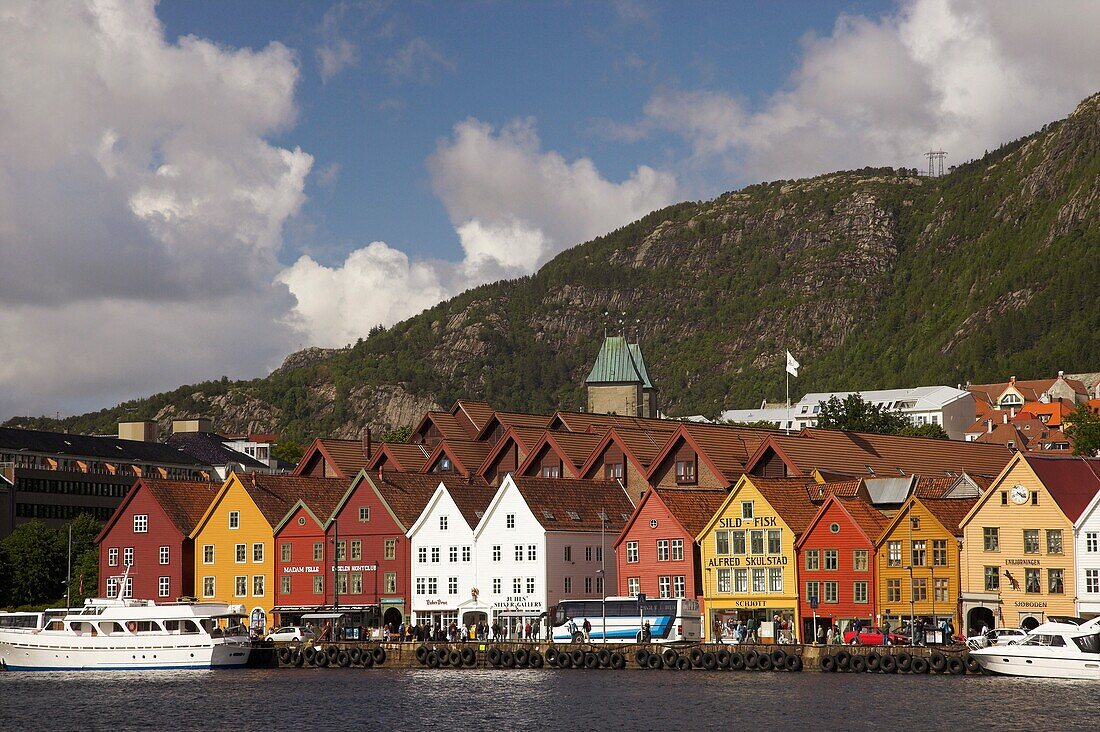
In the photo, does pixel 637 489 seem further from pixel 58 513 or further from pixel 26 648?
pixel 58 513

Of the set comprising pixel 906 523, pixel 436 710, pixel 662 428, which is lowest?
pixel 436 710

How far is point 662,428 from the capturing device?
490 ft

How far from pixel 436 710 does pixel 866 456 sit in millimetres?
62713

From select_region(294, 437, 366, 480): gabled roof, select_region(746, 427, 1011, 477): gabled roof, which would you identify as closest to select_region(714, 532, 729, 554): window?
select_region(746, 427, 1011, 477): gabled roof

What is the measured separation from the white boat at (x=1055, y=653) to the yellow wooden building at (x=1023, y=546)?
33.9 ft

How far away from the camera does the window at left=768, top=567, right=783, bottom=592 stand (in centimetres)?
10938

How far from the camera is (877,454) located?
→ 136m

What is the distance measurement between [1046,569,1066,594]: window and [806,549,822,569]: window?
15606 millimetres

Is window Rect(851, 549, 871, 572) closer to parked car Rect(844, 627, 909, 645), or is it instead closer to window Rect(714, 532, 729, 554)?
parked car Rect(844, 627, 909, 645)

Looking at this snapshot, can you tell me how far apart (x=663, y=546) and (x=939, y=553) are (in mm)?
20076

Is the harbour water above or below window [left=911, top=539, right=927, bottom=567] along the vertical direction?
below

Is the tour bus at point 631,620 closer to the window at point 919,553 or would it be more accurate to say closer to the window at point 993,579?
the window at point 919,553

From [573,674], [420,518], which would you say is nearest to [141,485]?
[420,518]

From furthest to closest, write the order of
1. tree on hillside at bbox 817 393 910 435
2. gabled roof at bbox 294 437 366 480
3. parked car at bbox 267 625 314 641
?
tree on hillside at bbox 817 393 910 435 < gabled roof at bbox 294 437 366 480 < parked car at bbox 267 625 314 641
